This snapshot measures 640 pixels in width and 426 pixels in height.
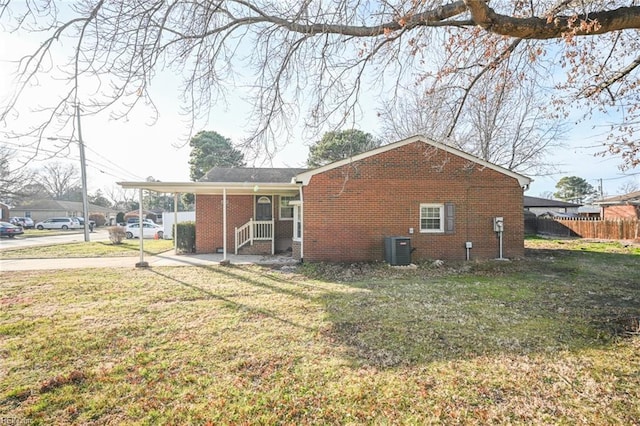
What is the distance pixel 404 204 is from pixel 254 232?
645cm

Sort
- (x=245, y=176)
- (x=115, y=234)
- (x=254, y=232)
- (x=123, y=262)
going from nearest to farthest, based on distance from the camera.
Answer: (x=123, y=262) → (x=254, y=232) → (x=245, y=176) → (x=115, y=234)

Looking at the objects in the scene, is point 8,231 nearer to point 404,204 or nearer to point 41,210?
point 41,210

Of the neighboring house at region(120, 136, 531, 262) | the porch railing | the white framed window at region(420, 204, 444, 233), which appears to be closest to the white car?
the porch railing

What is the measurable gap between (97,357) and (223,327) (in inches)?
64.3

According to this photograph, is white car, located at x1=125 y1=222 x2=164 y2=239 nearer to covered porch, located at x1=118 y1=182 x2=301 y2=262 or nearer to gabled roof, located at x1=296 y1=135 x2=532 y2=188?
covered porch, located at x1=118 y1=182 x2=301 y2=262

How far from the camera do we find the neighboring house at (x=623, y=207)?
24078 millimetres

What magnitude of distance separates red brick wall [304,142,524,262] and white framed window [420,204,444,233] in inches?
10.9

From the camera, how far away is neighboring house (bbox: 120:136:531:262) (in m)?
10.6

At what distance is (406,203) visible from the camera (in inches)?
428

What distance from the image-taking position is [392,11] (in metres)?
4.61

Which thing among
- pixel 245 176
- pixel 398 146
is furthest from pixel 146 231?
pixel 398 146

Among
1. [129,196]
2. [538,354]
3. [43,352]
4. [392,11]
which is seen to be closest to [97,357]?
[43,352]

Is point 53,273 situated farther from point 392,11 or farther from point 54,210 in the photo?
point 54,210

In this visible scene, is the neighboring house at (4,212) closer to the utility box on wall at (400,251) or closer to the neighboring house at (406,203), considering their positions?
the neighboring house at (406,203)
